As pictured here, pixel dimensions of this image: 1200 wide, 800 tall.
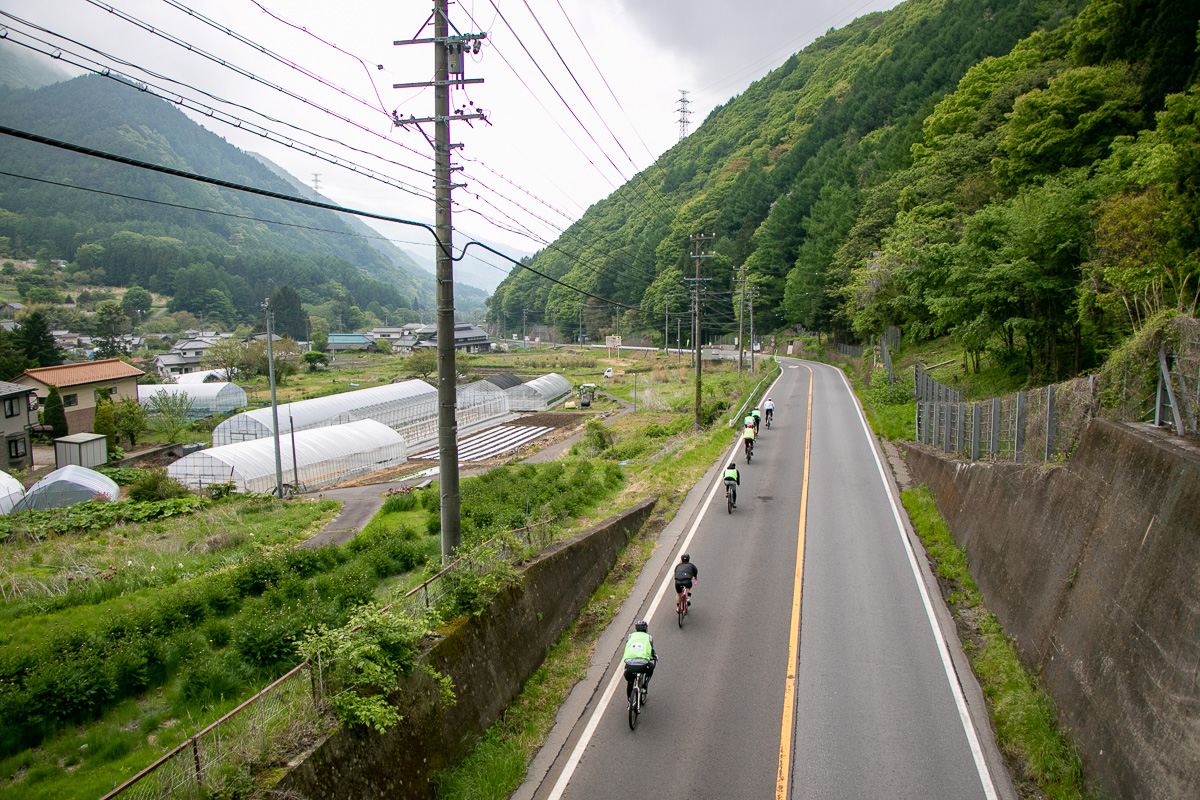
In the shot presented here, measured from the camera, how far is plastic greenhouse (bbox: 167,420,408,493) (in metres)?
35.5

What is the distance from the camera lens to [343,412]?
56.7 meters

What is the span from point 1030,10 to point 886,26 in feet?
267

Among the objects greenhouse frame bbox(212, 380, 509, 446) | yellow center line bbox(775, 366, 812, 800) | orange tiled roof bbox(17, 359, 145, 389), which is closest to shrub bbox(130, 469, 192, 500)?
greenhouse frame bbox(212, 380, 509, 446)

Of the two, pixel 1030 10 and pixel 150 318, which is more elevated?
pixel 1030 10

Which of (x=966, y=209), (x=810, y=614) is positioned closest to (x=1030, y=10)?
(x=966, y=209)

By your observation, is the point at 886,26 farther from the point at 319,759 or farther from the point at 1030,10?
the point at 319,759

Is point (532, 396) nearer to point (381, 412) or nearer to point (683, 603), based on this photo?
point (381, 412)

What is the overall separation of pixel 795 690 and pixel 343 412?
5262cm

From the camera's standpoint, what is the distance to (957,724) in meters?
10.1

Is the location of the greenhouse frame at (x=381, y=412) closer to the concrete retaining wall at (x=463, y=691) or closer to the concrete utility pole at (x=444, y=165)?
the concrete retaining wall at (x=463, y=691)

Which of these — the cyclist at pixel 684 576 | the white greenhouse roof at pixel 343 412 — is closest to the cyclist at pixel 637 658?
the cyclist at pixel 684 576

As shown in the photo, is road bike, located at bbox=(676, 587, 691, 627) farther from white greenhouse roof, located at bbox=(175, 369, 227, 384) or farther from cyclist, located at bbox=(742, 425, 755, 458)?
white greenhouse roof, located at bbox=(175, 369, 227, 384)

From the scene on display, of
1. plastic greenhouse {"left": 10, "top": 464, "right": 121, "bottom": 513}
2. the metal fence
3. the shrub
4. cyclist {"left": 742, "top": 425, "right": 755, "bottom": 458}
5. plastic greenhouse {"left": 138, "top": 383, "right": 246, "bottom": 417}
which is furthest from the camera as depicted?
plastic greenhouse {"left": 138, "top": 383, "right": 246, "bottom": 417}

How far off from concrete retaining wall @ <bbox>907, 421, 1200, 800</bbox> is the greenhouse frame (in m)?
44.0
